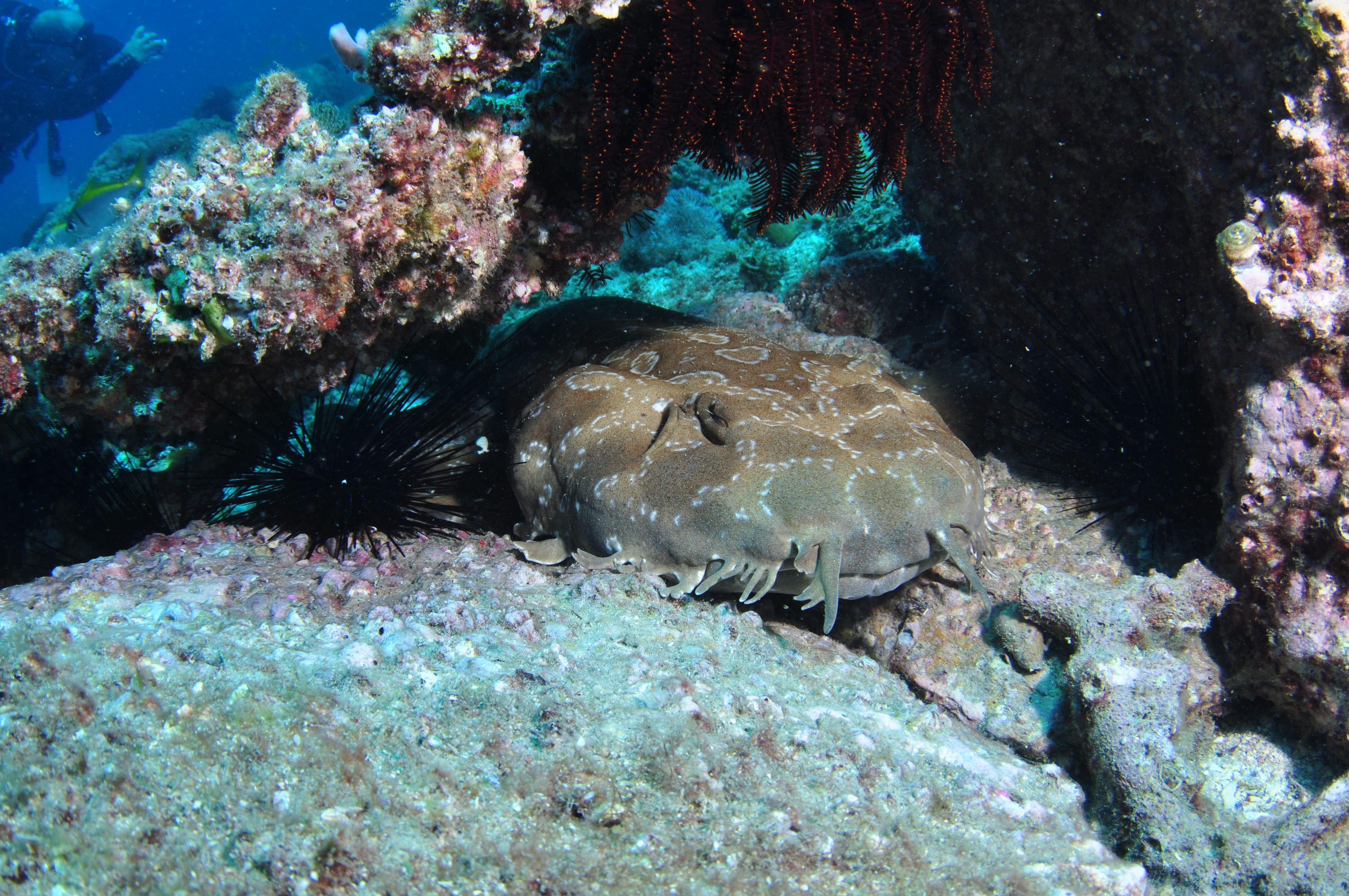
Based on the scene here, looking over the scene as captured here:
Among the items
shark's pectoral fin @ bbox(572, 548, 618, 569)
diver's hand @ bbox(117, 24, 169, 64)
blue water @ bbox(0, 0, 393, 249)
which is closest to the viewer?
shark's pectoral fin @ bbox(572, 548, 618, 569)

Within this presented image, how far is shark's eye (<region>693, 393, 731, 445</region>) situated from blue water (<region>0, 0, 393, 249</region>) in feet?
309

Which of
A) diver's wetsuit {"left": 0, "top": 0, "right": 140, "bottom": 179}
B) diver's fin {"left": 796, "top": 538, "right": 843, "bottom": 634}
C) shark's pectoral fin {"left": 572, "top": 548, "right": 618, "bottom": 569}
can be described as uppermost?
diver's wetsuit {"left": 0, "top": 0, "right": 140, "bottom": 179}

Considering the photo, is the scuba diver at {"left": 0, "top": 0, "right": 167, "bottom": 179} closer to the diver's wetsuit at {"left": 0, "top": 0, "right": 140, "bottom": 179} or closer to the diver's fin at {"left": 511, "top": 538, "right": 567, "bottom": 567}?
the diver's wetsuit at {"left": 0, "top": 0, "right": 140, "bottom": 179}

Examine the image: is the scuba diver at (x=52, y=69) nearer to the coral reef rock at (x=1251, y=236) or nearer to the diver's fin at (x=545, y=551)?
the diver's fin at (x=545, y=551)

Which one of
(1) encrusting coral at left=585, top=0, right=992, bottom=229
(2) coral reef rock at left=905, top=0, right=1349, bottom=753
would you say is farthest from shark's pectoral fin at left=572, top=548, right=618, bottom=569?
(2) coral reef rock at left=905, top=0, right=1349, bottom=753

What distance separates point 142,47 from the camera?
78.1 ft

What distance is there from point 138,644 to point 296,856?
101cm

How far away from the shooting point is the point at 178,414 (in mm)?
3793

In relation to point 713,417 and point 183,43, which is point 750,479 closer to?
point 713,417

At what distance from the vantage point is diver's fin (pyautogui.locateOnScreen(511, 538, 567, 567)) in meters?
3.73

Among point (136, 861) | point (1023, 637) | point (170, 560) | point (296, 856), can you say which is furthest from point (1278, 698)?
point (170, 560)

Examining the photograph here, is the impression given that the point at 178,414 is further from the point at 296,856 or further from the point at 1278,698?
the point at 1278,698

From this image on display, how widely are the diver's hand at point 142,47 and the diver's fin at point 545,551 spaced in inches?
1191

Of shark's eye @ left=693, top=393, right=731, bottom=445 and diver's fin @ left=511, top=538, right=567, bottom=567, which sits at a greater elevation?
shark's eye @ left=693, top=393, right=731, bottom=445
